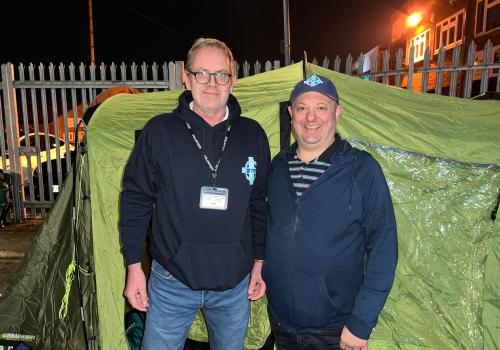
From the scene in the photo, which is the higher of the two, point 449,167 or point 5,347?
point 449,167

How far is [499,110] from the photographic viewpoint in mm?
2656

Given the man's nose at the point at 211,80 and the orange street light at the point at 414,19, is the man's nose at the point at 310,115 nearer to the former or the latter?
the man's nose at the point at 211,80

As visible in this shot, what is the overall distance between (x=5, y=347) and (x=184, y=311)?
1.83 meters

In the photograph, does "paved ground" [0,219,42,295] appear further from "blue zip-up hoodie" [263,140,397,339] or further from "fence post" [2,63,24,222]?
"blue zip-up hoodie" [263,140,397,339]

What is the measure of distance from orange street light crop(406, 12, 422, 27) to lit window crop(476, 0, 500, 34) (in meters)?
5.74

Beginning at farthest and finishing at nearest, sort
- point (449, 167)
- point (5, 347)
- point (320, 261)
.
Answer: point (5, 347)
point (449, 167)
point (320, 261)

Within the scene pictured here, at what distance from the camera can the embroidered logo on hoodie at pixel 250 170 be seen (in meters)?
1.88

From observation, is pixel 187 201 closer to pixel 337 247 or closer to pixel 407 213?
pixel 337 247

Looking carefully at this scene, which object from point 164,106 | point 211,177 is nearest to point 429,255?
point 211,177

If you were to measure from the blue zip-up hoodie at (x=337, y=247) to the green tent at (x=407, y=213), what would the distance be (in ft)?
2.40

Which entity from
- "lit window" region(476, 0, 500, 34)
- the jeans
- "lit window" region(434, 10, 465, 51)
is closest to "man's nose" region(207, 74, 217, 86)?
the jeans

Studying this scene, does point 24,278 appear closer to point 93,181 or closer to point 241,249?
point 93,181

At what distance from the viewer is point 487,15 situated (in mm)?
13508

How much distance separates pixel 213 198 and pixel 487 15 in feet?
50.0
